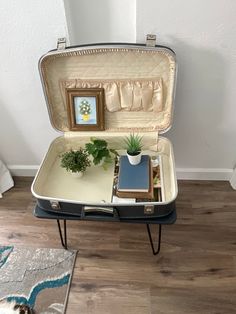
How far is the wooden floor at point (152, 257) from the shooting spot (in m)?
1.13

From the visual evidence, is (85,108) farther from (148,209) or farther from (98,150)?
(148,209)

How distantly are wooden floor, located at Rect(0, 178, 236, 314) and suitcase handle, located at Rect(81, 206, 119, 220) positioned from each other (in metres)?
0.39

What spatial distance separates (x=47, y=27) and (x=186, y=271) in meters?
1.18

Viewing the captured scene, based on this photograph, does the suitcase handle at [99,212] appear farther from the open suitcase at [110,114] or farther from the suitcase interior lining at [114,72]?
the suitcase interior lining at [114,72]

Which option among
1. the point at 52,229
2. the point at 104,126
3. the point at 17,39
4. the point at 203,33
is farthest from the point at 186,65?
the point at 52,229

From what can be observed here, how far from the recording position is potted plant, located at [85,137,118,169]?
116 cm

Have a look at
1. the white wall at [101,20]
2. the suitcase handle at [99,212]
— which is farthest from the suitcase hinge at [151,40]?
the suitcase handle at [99,212]

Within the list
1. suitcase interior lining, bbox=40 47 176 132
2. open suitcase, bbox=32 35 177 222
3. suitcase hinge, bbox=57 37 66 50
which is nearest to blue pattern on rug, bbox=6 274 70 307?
open suitcase, bbox=32 35 177 222

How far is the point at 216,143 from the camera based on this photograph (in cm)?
143

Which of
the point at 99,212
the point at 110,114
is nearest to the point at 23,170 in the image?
the point at 110,114

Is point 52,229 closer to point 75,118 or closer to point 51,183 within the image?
point 51,183

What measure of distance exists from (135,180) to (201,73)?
54 centimetres

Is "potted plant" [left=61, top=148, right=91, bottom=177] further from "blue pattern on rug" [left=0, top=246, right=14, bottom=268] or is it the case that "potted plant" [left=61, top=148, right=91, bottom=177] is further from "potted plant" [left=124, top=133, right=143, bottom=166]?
"blue pattern on rug" [left=0, top=246, right=14, bottom=268]

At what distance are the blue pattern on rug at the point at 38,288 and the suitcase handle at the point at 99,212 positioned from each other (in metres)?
0.40
